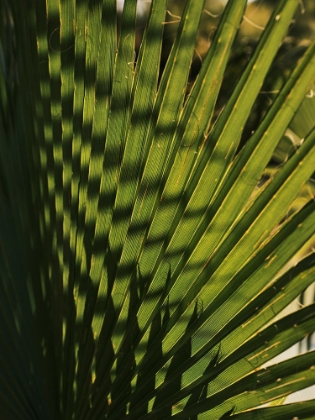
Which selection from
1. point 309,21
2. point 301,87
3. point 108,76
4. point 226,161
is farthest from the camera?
point 309,21

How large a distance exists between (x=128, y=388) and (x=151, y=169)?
0.38m

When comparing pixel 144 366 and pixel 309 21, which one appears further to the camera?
pixel 309 21

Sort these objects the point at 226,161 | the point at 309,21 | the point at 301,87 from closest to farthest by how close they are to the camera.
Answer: the point at 301,87, the point at 226,161, the point at 309,21

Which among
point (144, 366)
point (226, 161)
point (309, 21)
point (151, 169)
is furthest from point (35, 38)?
point (309, 21)

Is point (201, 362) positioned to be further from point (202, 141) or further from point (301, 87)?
point (301, 87)

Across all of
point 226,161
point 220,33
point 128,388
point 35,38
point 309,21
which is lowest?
point 128,388

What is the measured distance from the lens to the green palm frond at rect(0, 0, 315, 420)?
2.54 feet

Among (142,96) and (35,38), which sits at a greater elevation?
(35,38)

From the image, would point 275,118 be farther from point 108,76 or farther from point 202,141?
point 108,76

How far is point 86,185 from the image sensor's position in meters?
0.99

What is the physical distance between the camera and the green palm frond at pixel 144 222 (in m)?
0.77

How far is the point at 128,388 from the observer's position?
0.96 metres

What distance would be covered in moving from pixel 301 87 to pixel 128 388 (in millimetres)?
576

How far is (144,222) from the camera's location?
3.03ft
